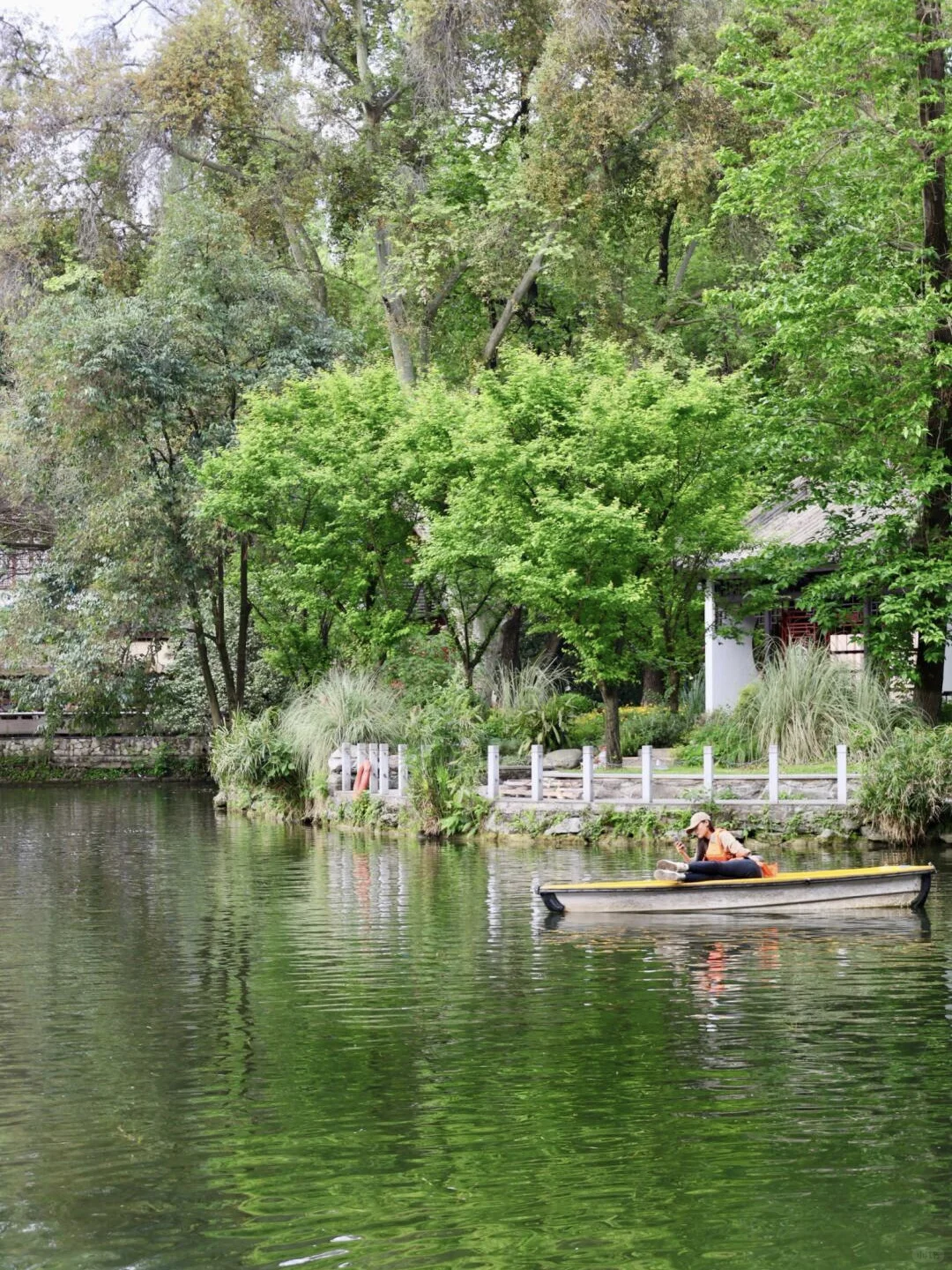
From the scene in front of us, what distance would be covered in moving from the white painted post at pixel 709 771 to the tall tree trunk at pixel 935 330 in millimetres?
4331

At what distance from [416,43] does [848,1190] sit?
1367 inches

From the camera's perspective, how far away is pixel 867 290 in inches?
1112

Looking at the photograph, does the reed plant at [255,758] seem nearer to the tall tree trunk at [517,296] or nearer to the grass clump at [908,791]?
the tall tree trunk at [517,296]

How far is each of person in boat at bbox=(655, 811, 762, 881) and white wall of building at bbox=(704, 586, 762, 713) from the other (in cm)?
1638

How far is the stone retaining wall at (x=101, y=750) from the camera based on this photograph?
163 feet

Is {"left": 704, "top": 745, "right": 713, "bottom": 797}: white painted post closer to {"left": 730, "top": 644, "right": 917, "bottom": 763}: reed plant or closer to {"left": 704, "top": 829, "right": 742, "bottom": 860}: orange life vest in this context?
{"left": 730, "top": 644, "right": 917, "bottom": 763}: reed plant

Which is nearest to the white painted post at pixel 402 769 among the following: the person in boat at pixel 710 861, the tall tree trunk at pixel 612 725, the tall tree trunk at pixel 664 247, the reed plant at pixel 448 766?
the reed plant at pixel 448 766

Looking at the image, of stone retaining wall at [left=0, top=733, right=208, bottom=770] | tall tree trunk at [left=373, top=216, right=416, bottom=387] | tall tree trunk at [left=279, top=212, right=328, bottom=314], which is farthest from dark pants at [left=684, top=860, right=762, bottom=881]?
stone retaining wall at [left=0, top=733, right=208, bottom=770]

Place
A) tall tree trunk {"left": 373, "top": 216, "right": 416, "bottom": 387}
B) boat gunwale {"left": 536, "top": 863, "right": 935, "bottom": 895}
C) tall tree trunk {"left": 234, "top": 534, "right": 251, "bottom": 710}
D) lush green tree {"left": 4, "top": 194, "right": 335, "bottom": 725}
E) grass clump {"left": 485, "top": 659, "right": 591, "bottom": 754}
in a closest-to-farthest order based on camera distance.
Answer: boat gunwale {"left": 536, "top": 863, "right": 935, "bottom": 895}, grass clump {"left": 485, "top": 659, "right": 591, "bottom": 754}, lush green tree {"left": 4, "top": 194, "right": 335, "bottom": 725}, tall tree trunk {"left": 234, "top": 534, "right": 251, "bottom": 710}, tall tree trunk {"left": 373, "top": 216, "right": 416, "bottom": 387}

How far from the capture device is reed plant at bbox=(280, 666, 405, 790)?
32.7 meters

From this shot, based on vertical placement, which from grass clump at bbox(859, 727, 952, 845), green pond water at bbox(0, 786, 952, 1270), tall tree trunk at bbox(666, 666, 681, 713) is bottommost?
green pond water at bbox(0, 786, 952, 1270)

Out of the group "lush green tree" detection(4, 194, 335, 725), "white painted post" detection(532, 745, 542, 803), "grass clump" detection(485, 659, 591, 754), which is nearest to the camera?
"white painted post" detection(532, 745, 542, 803)

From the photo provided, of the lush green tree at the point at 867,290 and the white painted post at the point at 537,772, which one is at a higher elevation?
the lush green tree at the point at 867,290

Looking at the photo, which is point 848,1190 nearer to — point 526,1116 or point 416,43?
point 526,1116
